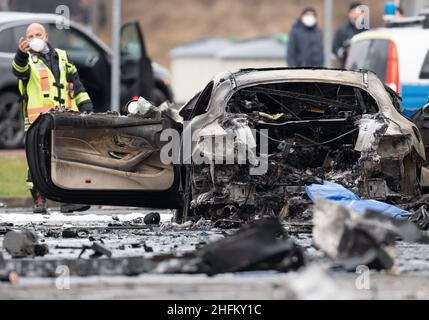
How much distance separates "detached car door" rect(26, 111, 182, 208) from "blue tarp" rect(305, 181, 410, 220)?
50.1 inches

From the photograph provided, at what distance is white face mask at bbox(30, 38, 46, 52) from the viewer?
1354 cm

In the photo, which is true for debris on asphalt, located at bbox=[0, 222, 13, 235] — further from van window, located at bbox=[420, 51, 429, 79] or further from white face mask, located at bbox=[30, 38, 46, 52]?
van window, located at bbox=[420, 51, 429, 79]

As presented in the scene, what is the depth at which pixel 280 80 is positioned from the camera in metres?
10.6

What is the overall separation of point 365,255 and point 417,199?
3.02 metres

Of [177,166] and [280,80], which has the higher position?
[280,80]

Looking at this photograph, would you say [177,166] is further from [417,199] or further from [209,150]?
[417,199]

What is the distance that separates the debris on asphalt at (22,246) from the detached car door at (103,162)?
2269mm

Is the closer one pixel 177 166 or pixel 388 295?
pixel 388 295

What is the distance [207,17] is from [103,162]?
1929 inches

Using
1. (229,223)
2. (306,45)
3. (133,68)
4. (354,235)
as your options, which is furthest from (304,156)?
(306,45)

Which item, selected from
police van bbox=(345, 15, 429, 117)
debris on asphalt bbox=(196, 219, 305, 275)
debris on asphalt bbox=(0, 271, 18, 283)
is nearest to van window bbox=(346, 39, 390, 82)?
police van bbox=(345, 15, 429, 117)

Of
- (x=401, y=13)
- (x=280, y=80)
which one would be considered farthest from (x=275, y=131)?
(x=401, y=13)

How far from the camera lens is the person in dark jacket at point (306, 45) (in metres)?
21.4

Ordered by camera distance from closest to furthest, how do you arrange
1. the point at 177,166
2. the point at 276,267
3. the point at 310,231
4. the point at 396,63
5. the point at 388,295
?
the point at 388,295 → the point at 276,267 → the point at 310,231 → the point at 177,166 → the point at 396,63
